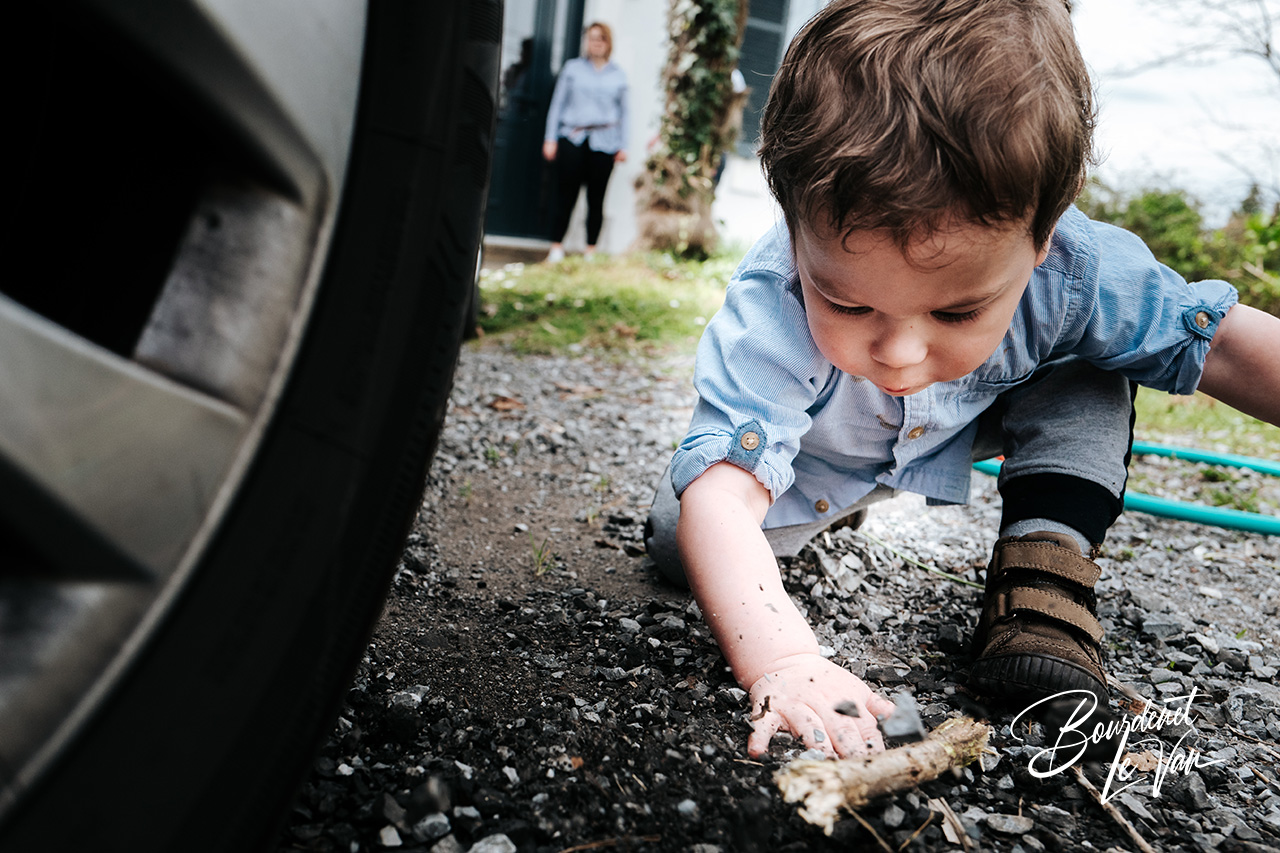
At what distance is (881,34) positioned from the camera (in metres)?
1.25

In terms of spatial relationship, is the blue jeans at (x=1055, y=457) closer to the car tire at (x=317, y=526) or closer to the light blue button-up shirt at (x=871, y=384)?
the light blue button-up shirt at (x=871, y=384)

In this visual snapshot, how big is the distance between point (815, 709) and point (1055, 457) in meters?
0.87

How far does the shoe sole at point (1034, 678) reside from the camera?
1.32 meters

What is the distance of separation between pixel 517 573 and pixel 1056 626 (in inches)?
41.2

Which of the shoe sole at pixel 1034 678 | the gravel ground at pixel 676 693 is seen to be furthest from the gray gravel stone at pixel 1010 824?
the shoe sole at pixel 1034 678

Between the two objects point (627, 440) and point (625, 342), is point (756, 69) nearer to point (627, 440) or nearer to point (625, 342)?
point (625, 342)

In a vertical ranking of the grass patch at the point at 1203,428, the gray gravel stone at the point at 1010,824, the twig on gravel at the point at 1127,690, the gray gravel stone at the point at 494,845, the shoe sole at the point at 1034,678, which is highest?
the shoe sole at the point at 1034,678

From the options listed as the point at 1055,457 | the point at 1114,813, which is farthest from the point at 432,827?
the point at 1055,457

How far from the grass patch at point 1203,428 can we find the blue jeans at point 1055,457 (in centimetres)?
295

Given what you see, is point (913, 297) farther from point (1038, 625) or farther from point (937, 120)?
point (1038, 625)

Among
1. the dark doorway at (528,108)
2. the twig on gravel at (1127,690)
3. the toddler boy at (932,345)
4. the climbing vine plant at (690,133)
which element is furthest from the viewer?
the climbing vine plant at (690,133)

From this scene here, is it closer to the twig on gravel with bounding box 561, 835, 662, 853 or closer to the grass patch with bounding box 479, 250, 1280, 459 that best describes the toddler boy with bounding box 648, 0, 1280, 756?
the twig on gravel with bounding box 561, 835, 662, 853

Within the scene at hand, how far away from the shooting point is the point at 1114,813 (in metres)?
1.09

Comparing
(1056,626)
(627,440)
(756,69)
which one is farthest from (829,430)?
(756,69)
